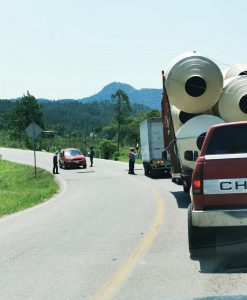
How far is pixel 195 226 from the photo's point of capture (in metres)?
7.61

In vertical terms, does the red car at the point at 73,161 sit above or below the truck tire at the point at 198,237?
below

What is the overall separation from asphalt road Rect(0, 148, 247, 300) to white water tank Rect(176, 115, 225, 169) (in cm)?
159

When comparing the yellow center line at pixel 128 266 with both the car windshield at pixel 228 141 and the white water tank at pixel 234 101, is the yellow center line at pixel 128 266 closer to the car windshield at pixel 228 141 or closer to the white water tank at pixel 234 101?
the car windshield at pixel 228 141

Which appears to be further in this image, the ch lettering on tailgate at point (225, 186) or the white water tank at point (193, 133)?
the white water tank at point (193, 133)

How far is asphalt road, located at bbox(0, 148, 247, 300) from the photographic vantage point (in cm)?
607

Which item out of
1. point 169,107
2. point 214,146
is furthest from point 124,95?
point 214,146

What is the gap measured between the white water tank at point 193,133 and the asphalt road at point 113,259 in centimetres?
159

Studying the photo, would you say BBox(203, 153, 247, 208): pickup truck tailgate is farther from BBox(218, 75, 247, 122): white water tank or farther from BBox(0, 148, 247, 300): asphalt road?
BBox(218, 75, 247, 122): white water tank

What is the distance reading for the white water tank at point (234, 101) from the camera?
13.8 metres

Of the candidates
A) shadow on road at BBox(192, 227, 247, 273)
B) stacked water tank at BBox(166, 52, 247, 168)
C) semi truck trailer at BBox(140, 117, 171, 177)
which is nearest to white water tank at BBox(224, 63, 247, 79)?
stacked water tank at BBox(166, 52, 247, 168)

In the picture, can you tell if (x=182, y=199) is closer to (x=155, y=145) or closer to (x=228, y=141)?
(x=228, y=141)

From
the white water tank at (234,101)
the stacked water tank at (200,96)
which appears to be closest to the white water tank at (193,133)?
the stacked water tank at (200,96)

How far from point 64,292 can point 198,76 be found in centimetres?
921

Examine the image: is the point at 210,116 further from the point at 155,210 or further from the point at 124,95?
the point at 124,95
